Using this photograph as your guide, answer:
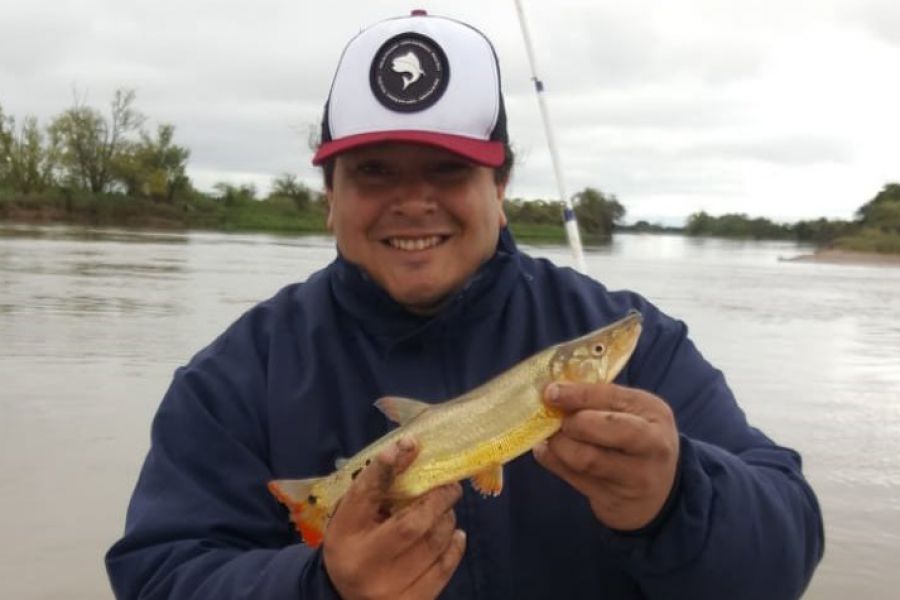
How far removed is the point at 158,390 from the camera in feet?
32.1

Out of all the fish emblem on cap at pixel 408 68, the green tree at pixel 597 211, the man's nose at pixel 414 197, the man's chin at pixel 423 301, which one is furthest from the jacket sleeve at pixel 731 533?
the green tree at pixel 597 211

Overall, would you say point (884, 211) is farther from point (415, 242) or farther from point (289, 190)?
point (415, 242)

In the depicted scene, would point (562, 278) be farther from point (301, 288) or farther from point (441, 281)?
point (301, 288)

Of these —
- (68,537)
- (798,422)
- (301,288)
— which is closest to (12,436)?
(68,537)

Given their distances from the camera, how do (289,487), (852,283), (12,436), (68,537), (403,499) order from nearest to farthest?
(403,499) → (289,487) → (68,537) → (12,436) → (852,283)

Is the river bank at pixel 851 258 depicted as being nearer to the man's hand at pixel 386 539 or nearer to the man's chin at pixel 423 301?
the man's chin at pixel 423 301

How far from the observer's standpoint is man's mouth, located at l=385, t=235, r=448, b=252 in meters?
2.65

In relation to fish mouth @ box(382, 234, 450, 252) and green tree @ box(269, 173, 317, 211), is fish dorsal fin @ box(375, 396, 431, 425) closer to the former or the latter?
fish mouth @ box(382, 234, 450, 252)

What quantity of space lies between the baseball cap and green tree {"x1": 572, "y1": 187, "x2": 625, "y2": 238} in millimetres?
74345

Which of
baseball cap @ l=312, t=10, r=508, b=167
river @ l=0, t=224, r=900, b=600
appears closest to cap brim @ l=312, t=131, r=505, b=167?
baseball cap @ l=312, t=10, r=508, b=167

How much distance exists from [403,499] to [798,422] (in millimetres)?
8373

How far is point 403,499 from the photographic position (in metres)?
2.16

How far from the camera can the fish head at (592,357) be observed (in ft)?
7.24

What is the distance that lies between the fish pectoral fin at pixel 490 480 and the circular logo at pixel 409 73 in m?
0.95
